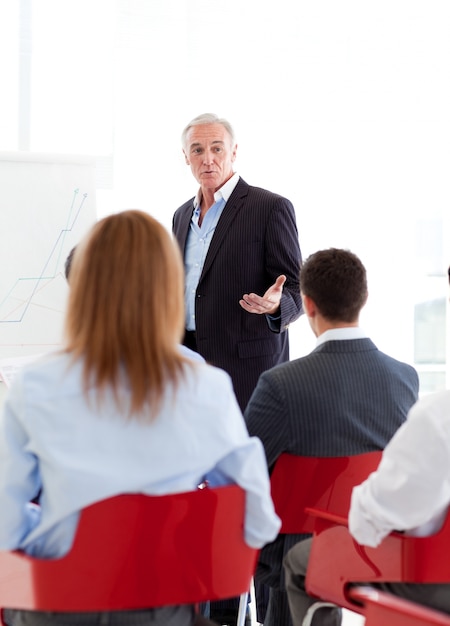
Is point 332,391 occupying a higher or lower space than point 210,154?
lower

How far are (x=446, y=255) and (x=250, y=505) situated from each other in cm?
348

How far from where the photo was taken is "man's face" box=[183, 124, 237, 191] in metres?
3.27

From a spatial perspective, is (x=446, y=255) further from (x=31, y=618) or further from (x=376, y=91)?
(x=31, y=618)

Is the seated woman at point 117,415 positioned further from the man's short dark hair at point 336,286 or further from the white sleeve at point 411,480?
the man's short dark hair at point 336,286

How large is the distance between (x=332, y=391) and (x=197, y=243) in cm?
147

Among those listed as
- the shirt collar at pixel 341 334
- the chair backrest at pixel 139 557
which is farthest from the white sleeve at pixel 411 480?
the shirt collar at pixel 341 334

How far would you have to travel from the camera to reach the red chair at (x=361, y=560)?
1.54m

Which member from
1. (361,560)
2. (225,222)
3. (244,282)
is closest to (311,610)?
(361,560)

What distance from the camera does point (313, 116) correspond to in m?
4.48

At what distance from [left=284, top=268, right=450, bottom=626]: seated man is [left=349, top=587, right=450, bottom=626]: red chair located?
0.43ft

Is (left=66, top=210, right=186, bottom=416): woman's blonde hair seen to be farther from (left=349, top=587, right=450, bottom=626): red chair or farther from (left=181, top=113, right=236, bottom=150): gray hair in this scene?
(left=181, top=113, right=236, bottom=150): gray hair

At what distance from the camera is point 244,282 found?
3.13 metres

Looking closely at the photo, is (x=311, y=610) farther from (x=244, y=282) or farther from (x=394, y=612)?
(x=244, y=282)

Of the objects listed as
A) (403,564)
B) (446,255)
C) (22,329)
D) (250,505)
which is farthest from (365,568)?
(446,255)
